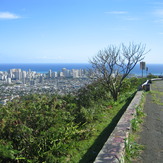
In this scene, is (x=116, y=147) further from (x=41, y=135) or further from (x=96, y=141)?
(x=41, y=135)

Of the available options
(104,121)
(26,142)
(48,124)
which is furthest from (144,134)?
(26,142)

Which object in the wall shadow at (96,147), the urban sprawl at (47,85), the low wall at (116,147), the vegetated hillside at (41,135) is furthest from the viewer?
the urban sprawl at (47,85)

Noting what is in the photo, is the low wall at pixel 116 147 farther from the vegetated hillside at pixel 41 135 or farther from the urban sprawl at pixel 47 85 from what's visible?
the urban sprawl at pixel 47 85

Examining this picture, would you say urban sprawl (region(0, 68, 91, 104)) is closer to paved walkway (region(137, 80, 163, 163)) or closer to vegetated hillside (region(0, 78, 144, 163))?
vegetated hillside (region(0, 78, 144, 163))

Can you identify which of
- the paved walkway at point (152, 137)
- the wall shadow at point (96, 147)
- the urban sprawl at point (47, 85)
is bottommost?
the wall shadow at point (96, 147)

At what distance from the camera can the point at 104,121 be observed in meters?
7.03

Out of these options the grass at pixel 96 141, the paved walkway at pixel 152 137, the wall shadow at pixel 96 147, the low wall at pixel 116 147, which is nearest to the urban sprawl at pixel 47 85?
the grass at pixel 96 141

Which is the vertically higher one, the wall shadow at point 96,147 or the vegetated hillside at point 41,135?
the vegetated hillside at point 41,135

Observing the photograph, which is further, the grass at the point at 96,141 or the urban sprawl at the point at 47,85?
the urban sprawl at the point at 47,85

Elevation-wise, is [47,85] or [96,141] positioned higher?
[47,85]

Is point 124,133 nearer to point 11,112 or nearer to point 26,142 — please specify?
point 26,142

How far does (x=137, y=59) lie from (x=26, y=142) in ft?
Result: 30.4

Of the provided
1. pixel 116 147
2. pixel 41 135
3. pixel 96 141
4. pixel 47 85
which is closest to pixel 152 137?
pixel 96 141

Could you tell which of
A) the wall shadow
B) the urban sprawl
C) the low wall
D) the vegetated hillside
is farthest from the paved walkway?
the urban sprawl
